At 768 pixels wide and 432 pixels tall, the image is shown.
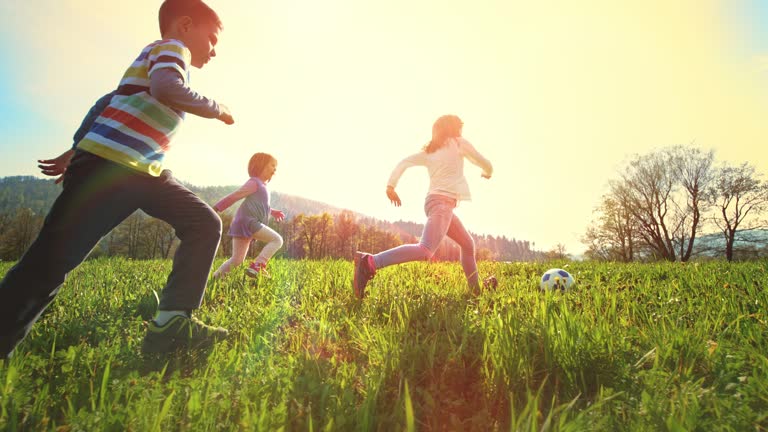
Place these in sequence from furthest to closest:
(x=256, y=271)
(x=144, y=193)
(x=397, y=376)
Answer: (x=256, y=271) → (x=144, y=193) → (x=397, y=376)

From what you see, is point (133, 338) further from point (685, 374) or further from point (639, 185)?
point (639, 185)

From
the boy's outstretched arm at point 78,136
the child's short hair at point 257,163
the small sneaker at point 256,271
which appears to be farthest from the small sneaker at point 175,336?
the child's short hair at point 257,163

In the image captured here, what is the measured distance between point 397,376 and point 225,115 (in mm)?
2222

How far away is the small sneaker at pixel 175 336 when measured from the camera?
265 centimetres

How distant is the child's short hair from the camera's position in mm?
6461

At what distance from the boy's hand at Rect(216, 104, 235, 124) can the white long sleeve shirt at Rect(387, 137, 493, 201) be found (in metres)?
2.48

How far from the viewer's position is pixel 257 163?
6500mm

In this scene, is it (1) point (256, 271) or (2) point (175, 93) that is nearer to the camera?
(2) point (175, 93)

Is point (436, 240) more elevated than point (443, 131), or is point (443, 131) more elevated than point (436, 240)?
point (443, 131)

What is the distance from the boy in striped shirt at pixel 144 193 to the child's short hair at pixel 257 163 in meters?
3.48

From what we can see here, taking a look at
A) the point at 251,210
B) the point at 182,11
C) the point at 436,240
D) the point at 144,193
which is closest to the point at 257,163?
the point at 251,210

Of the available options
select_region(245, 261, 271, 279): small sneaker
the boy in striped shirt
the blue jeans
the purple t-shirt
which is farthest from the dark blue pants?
the purple t-shirt

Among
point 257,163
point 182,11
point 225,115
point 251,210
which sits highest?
point 182,11

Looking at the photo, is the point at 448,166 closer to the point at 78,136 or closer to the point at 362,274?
the point at 362,274
